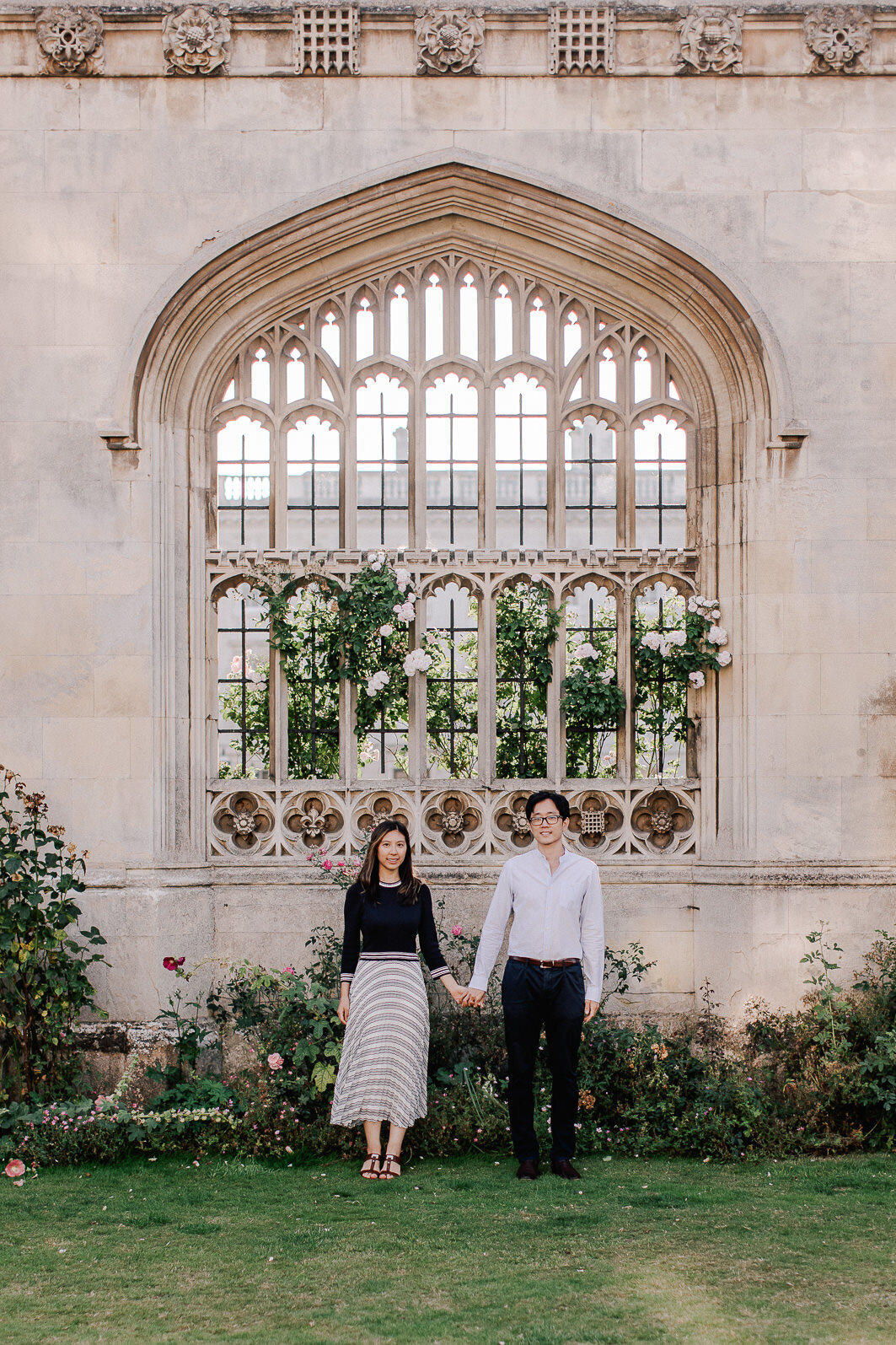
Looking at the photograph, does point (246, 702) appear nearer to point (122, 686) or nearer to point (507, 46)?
point (122, 686)

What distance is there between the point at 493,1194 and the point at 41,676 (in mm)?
3783

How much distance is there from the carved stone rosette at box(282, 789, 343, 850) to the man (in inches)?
76.7

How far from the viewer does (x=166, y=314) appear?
22.9ft

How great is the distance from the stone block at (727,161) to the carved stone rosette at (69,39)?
10.7 feet

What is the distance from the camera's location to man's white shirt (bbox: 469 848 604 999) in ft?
17.7

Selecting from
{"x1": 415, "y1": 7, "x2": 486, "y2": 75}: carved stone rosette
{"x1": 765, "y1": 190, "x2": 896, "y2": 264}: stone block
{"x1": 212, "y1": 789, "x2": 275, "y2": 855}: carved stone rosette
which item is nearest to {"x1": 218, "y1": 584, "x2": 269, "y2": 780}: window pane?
{"x1": 212, "y1": 789, "x2": 275, "y2": 855}: carved stone rosette

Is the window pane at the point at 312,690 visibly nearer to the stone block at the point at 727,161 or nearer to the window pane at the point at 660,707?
the window pane at the point at 660,707

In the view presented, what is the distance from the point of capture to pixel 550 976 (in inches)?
213

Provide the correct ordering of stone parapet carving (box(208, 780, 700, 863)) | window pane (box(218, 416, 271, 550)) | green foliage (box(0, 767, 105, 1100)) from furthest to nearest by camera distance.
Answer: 1. window pane (box(218, 416, 271, 550))
2. stone parapet carving (box(208, 780, 700, 863))
3. green foliage (box(0, 767, 105, 1100))

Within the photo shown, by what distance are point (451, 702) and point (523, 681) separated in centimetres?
46

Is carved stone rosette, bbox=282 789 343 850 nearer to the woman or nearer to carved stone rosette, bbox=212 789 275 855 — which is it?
carved stone rosette, bbox=212 789 275 855

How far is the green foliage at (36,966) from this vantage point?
619cm

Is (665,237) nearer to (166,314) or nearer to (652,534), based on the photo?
(166,314)

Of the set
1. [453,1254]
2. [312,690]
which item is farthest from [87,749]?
[453,1254]
